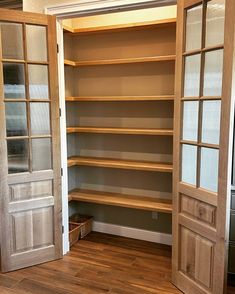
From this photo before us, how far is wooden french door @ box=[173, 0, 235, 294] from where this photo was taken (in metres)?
2.02

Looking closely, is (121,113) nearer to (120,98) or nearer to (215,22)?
(120,98)

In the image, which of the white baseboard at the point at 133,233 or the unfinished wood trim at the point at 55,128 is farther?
the white baseboard at the point at 133,233

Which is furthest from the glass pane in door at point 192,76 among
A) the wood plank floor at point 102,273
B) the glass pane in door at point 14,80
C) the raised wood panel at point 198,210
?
the wood plank floor at point 102,273

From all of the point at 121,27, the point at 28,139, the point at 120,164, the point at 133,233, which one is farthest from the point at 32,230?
the point at 121,27

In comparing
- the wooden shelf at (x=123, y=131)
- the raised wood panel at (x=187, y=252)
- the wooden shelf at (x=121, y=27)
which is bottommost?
the raised wood panel at (x=187, y=252)

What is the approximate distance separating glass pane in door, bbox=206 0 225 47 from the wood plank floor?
6.82 feet

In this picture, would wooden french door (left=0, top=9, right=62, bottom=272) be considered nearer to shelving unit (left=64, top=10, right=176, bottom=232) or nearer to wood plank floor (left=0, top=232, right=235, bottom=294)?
wood plank floor (left=0, top=232, right=235, bottom=294)

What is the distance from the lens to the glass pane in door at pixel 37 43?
2.75 m

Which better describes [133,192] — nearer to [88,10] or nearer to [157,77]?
[157,77]

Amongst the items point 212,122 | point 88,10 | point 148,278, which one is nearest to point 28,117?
point 88,10

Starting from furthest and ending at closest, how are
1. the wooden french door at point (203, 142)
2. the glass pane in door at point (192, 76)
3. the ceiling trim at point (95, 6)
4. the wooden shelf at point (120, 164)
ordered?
the wooden shelf at point (120, 164) < the ceiling trim at point (95, 6) < the glass pane in door at point (192, 76) < the wooden french door at point (203, 142)

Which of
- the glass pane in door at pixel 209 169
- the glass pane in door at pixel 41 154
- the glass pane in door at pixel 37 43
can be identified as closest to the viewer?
the glass pane in door at pixel 209 169

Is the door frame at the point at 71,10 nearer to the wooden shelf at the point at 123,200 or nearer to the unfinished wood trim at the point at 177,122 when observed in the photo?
the unfinished wood trim at the point at 177,122

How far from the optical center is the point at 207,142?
2.20m
